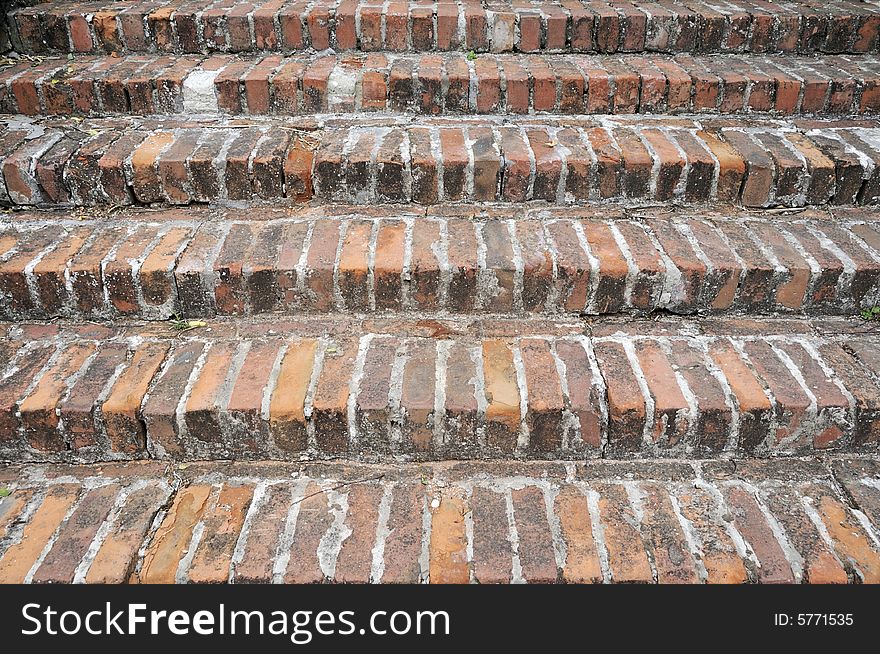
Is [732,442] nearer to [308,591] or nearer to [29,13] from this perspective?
[308,591]

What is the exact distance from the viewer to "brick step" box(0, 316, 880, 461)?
1543mm

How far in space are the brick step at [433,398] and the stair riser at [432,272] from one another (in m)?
0.13

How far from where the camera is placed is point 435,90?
7.20ft

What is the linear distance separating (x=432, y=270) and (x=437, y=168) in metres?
0.40

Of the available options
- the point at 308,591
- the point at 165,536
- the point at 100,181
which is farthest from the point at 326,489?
the point at 100,181

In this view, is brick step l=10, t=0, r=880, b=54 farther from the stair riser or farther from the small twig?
the small twig

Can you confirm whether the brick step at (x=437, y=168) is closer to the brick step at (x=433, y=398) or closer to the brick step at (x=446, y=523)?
the brick step at (x=433, y=398)

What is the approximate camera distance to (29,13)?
2.38m

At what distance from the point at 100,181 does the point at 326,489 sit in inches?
49.9

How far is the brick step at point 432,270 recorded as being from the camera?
1.75 meters

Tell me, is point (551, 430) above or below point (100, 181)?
below

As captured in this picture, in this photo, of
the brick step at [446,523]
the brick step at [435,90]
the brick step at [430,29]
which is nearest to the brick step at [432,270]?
the brick step at [446,523]

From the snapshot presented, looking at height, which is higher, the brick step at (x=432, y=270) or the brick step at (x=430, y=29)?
the brick step at (x=430, y=29)

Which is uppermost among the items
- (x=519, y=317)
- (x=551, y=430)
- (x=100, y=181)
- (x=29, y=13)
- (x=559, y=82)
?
(x=29, y=13)
